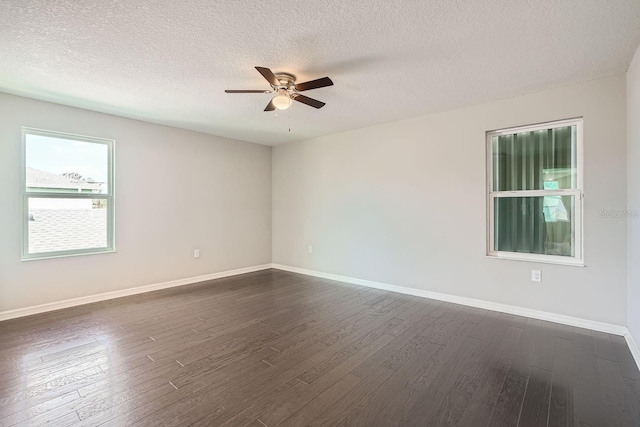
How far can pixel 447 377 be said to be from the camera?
2129mm

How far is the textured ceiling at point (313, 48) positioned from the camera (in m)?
1.93

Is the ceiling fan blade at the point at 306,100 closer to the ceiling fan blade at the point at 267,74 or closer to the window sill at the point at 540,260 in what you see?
the ceiling fan blade at the point at 267,74

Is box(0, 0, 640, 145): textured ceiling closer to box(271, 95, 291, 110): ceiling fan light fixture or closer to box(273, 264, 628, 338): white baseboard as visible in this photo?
box(271, 95, 291, 110): ceiling fan light fixture

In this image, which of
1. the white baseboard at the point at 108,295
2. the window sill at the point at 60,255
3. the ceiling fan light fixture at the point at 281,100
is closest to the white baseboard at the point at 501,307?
the white baseboard at the point at 108,295

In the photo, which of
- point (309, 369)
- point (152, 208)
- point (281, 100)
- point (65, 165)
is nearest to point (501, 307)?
point (309, 369)

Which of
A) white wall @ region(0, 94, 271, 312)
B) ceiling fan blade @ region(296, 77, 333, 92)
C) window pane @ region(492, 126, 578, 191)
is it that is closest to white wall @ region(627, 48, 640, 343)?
window pane @ region(492, 126, 578, 191)

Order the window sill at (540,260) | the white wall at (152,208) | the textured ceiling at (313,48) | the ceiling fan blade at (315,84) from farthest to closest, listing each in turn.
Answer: the white wall at (152,208)
the window sill at (540,260)
the ceiling fan blade at (315,84)
the textured ceiling at (313,48)

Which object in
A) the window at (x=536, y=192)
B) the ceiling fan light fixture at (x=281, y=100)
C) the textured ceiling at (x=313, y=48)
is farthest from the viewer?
the window at (x=536, y=192)

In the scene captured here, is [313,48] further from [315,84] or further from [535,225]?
[535,225]

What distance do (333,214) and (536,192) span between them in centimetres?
284

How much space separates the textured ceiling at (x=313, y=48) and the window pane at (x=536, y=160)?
56 cm

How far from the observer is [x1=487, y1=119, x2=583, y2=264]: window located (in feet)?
10.3

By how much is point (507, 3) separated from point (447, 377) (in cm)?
253

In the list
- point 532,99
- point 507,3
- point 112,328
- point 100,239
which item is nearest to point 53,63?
point 100,239
